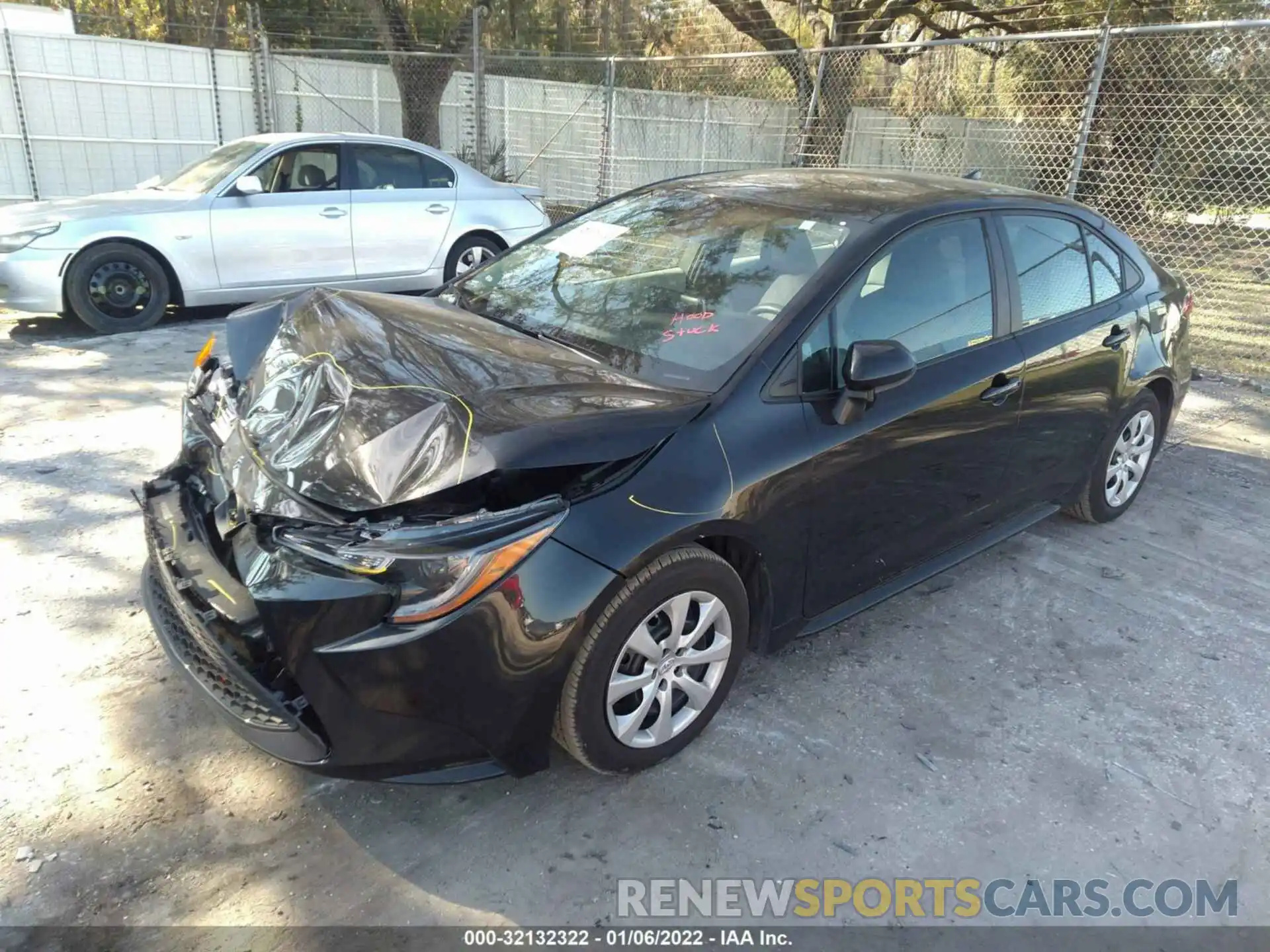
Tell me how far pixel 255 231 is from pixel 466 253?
1.97 meters

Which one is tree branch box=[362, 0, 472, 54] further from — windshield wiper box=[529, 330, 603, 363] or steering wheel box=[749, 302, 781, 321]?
steering wheel box=[749, 302, 781, 321]

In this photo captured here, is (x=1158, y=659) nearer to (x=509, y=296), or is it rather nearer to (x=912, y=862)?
(x=912, y=862)

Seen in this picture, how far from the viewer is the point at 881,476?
313 centimetres

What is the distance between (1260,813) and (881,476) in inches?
60.0

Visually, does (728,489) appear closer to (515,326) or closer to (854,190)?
(515,326)

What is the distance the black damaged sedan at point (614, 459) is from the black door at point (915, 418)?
12 millimetres

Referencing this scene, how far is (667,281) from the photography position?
11.0ft

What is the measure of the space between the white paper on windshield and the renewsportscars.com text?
2.46 metres

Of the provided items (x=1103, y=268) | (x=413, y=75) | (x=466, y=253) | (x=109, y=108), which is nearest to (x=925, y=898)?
(x=1103, y=268)

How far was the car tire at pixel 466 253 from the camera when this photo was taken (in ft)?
28.1

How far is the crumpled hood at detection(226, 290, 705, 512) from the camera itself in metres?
2.39

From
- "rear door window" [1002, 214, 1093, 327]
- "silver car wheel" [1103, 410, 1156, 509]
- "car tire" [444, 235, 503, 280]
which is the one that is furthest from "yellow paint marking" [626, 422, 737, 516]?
"car tire" [444, 235, 503, 280]

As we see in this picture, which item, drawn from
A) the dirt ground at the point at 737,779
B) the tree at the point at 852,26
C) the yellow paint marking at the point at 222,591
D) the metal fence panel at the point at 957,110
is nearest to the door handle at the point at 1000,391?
the dirt ground at the point at 737,779

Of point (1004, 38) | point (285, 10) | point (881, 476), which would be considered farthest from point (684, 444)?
point (285, 10)
